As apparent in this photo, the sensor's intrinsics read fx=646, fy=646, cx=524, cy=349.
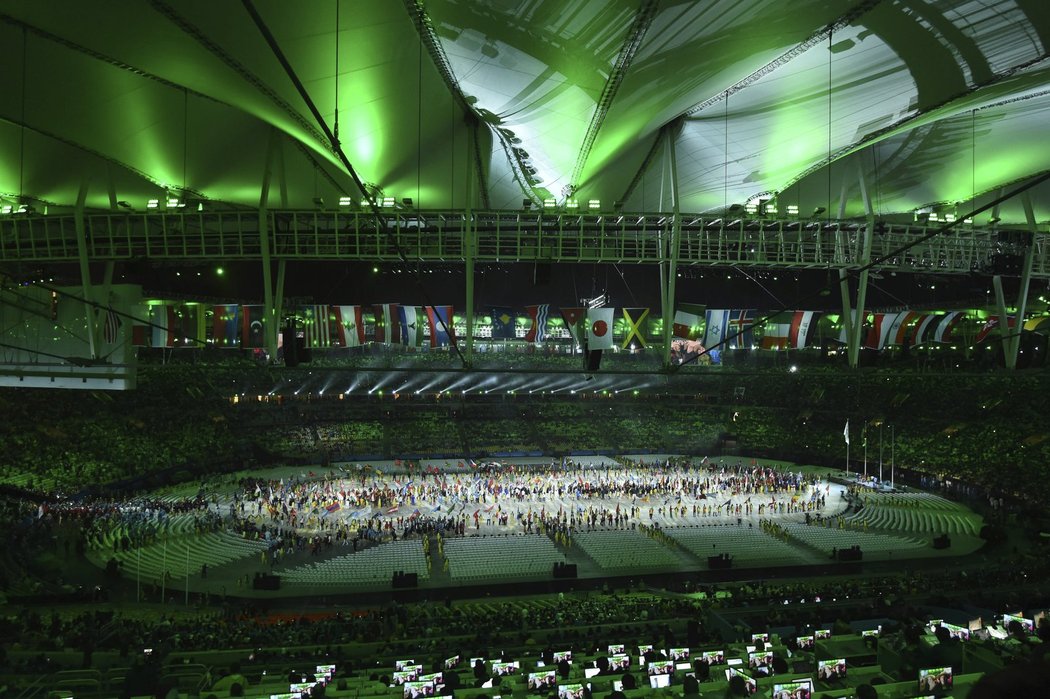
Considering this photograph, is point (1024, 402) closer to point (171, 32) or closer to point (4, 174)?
point (171, 32)

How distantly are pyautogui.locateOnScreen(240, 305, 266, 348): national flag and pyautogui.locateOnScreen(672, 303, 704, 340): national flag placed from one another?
33.5ft

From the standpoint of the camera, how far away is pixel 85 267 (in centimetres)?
1387

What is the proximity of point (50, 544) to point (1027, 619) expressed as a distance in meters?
23.1

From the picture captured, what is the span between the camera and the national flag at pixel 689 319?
15766 millimetres

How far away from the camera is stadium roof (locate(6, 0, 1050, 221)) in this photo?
8.80m

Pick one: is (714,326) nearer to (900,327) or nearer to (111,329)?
(900,327)

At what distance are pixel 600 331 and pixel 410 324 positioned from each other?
224 inches

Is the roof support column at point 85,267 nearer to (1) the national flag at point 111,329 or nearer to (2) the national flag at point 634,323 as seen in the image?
(1) the national flag at point 111,329

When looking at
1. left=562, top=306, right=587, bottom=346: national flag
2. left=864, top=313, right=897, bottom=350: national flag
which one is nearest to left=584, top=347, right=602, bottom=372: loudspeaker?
left=562, top=306, right=587, bottom=346: national flag

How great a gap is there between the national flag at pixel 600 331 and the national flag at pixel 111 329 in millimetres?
11162

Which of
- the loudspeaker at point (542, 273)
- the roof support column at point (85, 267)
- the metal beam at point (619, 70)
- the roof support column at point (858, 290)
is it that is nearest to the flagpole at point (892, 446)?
the roof support column at point (858, 290)

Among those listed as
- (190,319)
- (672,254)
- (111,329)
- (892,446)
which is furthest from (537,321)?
(892,446)

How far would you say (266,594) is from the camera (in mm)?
16062

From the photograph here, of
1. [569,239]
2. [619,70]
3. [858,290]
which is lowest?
[858,290]
